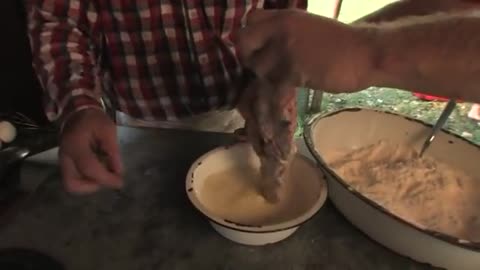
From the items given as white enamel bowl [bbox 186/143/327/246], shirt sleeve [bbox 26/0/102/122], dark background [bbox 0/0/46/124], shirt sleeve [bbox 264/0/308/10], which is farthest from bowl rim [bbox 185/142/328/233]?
dark background [bbox 0/0/46/124]

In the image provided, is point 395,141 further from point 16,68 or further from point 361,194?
point 16,68

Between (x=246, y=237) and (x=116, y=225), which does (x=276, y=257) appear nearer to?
(x=246, y=237)

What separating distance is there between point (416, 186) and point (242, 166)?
0.95 feet

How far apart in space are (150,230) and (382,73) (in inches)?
16.3

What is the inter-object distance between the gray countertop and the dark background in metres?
0.47

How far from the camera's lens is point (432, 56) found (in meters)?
0.54

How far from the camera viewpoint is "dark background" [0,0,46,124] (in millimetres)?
1150

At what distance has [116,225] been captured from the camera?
0.78 m

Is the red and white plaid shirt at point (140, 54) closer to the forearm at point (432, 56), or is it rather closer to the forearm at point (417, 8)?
the forearm at point (417, 8)

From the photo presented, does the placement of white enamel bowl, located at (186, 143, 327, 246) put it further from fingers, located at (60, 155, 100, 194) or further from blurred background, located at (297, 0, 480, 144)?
blurred background, located at (297, 0, 480, 144)

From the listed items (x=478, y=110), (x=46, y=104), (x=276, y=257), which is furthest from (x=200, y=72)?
(x=478, y=110)

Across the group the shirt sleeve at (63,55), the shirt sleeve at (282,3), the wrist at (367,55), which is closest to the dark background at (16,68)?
Answer: the shirt sleeve at (63,55)

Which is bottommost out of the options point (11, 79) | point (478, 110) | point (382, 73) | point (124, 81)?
point (478, 110)

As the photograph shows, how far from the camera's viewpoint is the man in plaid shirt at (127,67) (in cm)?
76
